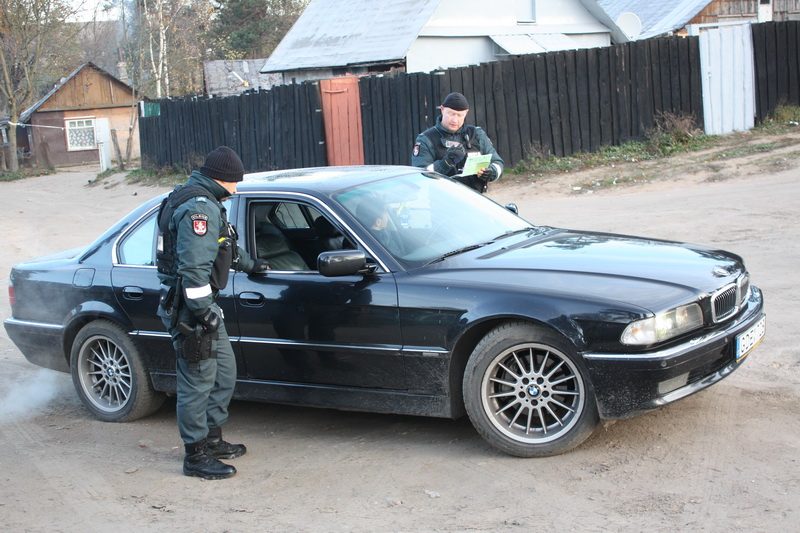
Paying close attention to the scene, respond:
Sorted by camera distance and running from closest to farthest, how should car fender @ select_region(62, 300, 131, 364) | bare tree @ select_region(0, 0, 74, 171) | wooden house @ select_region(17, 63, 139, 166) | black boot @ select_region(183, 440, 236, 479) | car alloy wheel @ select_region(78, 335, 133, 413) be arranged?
black boot @ select_region(183, 440, 236, 479), car fender @ select_region(62, 300, 131, 364), car alloy wheel @ select_region(78, 335, 133, 413), bare tree @ select_region(0, 0, 74, 171), wooden house @ select_region(17, 63, 139, 166)

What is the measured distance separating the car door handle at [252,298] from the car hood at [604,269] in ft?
3.60

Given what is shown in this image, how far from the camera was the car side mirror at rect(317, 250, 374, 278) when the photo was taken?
5254mm

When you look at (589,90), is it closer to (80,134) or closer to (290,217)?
(290,217)

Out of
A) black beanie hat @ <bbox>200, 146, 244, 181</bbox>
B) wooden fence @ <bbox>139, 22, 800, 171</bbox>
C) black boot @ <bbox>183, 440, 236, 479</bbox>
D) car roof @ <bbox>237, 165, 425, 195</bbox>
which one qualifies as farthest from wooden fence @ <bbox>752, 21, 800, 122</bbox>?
black boot @ <bbox>183, 440, 236, 479</bbox>

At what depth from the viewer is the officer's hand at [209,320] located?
509 cm

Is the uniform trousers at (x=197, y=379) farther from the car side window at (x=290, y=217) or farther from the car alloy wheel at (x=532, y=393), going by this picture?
the car alloy wheel at (x=532, y=393)

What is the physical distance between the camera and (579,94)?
18094 millimetres

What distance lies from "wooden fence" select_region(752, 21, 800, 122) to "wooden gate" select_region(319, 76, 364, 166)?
7785 mm

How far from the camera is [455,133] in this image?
8477 millimetres

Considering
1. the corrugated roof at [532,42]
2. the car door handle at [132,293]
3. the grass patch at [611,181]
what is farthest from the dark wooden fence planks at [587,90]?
the car door handle at [132,293]

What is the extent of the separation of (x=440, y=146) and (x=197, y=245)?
152 inches

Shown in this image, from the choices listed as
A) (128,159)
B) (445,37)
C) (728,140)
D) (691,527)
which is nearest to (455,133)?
(691,527)

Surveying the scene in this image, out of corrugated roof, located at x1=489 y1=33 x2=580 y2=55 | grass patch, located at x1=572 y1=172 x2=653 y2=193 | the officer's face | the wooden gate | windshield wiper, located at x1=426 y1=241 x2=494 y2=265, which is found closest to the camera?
windshield wiper, located at x1=426 y1=241 x2=494 y2=265

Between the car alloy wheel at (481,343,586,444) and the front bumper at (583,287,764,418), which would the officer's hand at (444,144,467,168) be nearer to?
the car alloy wheel at (481,343,586,444)
